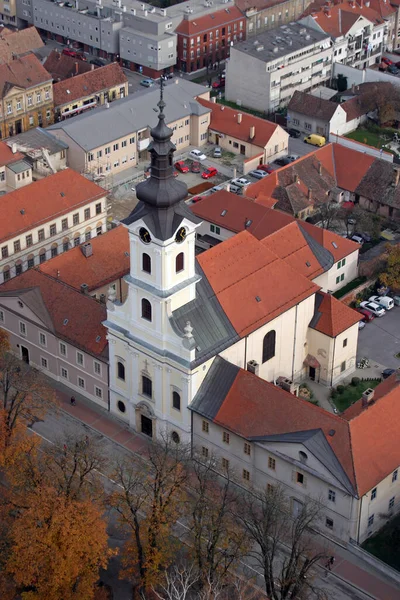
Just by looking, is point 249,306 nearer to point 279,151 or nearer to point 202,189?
point 202,189

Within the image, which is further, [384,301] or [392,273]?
Answer: [392,273]

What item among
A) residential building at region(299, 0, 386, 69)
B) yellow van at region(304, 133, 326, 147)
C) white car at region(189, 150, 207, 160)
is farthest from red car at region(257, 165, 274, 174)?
residential building at region(299, 0, 386, 69)

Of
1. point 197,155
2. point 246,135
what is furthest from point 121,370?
point 246,135

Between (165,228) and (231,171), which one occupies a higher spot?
(165,228)

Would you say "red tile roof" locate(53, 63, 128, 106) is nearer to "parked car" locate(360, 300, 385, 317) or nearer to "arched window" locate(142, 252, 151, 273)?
"parked car" locate(360, 300, 385, 317)

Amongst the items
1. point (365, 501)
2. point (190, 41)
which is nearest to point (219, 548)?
point (365, 501)

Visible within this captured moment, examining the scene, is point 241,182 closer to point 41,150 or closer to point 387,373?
point 41,150
